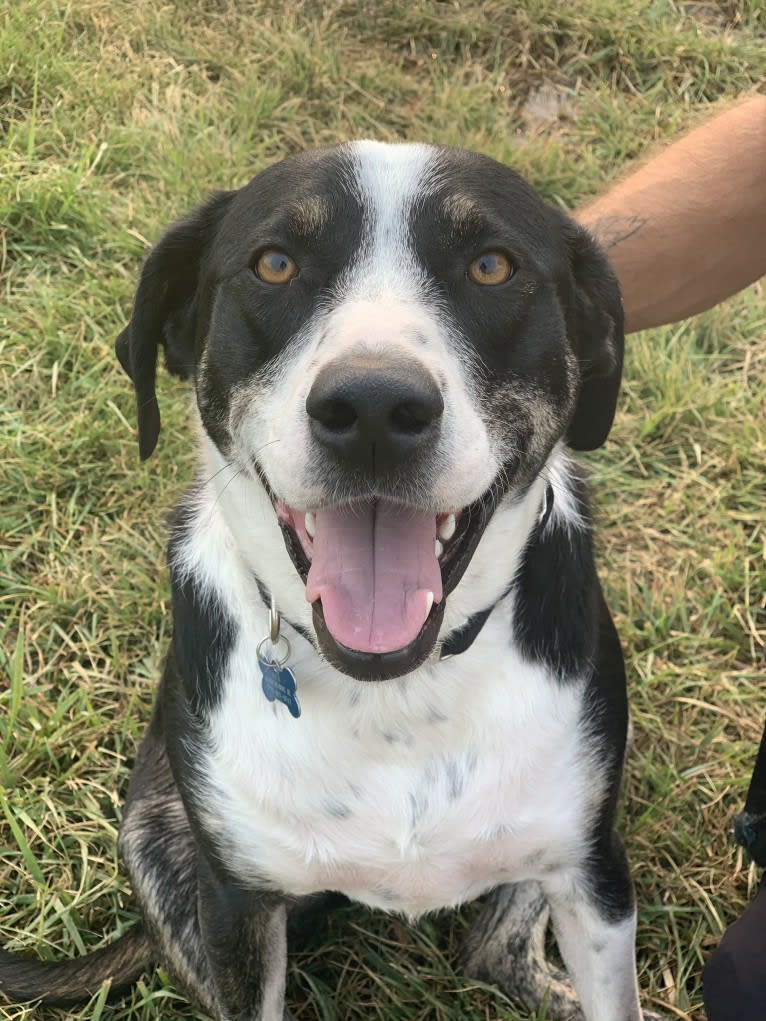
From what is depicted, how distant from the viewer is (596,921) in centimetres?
228

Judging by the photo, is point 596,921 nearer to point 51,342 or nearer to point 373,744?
point 373,744

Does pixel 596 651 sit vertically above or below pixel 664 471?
above

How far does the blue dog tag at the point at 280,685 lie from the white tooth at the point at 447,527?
406 mm

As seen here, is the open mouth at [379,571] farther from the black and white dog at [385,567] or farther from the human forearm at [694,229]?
the human forearm at [694,229]

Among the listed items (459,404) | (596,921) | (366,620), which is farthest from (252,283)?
(596,921)

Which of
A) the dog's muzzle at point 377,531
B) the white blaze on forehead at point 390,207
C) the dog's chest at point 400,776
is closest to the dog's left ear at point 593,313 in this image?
the white blaze on forehead at point 390,207

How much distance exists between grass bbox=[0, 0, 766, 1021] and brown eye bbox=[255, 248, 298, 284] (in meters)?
1.59

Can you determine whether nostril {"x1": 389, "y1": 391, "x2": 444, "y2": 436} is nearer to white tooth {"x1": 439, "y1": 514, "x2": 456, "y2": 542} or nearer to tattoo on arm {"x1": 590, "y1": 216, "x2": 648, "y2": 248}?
white tooth {"x1": 439, "y1": 514, "x2": 456, "y2": 542}

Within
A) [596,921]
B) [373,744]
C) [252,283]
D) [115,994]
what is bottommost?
[115,994]

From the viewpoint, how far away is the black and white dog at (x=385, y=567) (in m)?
1.82

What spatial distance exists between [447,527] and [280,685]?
1.46 feet

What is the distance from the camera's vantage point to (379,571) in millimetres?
1892

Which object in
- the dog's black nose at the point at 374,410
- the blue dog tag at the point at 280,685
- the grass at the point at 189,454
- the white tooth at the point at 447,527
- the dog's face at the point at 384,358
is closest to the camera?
the dog's black nose at the point at 374,410

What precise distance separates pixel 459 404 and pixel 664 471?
7.34ft
